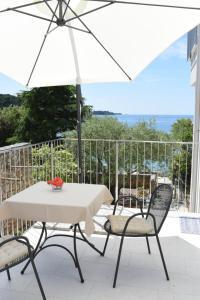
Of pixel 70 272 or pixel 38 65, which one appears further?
pixel 38 65

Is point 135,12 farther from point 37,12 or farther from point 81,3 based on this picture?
point 37,12

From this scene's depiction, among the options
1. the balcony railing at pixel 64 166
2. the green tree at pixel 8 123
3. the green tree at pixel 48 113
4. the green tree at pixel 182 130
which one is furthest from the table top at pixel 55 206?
the green tree at pixel 8 123

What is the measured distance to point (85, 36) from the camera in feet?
11.4

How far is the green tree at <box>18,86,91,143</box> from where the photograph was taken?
20438 mm

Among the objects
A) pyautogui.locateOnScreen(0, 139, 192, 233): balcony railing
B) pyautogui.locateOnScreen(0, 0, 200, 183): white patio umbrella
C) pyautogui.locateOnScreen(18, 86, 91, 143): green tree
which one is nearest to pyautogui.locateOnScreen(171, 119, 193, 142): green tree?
pyautogui.locateOnScreen(0, 139, 192, 233): balcony railing

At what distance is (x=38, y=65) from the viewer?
378cm

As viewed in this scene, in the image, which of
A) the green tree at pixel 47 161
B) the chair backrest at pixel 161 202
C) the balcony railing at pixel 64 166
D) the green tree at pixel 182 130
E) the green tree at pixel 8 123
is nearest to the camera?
the chair backrest at pixel 161 202

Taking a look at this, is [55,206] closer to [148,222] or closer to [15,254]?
[15,254]

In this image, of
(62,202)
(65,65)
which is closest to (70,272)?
(62,202)

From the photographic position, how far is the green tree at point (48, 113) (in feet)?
67.1

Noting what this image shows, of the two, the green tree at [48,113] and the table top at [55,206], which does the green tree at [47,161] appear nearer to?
the table top at [55,206]

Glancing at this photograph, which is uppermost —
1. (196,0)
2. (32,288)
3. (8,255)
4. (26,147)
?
(196,0)

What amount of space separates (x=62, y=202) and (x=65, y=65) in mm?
1829

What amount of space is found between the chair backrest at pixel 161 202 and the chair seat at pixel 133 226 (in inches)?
4.0
